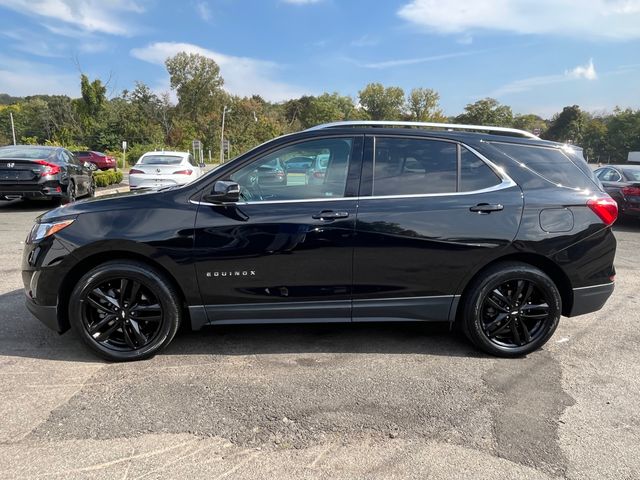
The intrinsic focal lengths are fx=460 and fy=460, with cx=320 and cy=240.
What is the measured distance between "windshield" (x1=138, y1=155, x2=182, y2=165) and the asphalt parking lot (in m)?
9.14

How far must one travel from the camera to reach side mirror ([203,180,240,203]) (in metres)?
3.35

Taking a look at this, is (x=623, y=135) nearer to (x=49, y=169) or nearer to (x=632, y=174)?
(x=632, y=174)

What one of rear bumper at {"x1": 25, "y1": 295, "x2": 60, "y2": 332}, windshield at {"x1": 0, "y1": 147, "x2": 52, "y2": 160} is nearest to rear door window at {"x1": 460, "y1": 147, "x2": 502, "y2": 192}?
rear bumper at {"x1": 25, "y1": 295, "x2": 60, "y2": 332}

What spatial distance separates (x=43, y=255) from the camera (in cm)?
343

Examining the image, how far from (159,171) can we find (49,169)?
265 centimetres

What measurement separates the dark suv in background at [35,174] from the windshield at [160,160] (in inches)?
76.5

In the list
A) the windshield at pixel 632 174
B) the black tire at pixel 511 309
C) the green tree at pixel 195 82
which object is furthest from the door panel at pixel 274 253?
the green tree at pixel 195 82

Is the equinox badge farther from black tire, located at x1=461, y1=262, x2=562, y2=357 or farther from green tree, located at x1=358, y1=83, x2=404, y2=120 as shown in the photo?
green tree, located at x1=358, y1=83, x2=404, y2=120

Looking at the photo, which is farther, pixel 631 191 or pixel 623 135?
pixel 623 135


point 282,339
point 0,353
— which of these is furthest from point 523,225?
point 0,353

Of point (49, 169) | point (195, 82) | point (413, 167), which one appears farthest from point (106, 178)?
point (195, 82)

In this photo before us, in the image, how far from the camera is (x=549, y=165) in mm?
3766

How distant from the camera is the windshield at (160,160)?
12789 mm

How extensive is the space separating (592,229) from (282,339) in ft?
8.83
